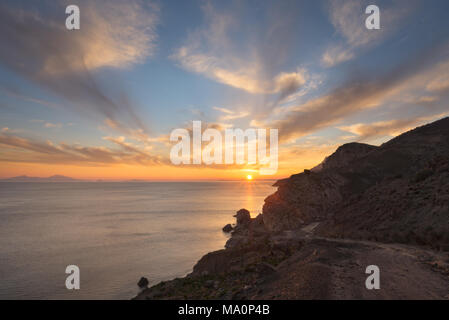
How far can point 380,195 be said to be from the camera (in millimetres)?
33594

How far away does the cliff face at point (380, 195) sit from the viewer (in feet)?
73.5

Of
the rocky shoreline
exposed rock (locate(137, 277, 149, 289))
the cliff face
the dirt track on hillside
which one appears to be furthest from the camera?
exposed rock (locate(137, 277, 149, 289))

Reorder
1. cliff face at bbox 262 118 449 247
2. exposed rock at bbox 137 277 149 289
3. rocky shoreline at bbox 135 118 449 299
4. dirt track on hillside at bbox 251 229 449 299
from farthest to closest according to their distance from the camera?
exposed rock at bbox 137 277 149 289 < cliff face at bbox 262 118 449 247 < rocky shoreline at bbox 135 118 449 299 < dirt track on hillside at bbox 251 229 449 299

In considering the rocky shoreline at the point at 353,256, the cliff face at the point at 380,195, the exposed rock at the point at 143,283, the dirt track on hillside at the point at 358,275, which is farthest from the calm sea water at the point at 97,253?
the dirt track on hillside at the point at 358,275

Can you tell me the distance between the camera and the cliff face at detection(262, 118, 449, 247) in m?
22.4

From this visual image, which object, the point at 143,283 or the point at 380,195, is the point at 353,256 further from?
the point at 143,283

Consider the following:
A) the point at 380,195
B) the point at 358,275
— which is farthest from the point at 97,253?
the point at 380,195

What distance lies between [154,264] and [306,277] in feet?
133

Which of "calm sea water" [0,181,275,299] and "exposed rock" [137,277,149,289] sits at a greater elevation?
"exposed rock" [137,277,149,289]

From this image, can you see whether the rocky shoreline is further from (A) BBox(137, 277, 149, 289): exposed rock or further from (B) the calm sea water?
(B) the calm sea water

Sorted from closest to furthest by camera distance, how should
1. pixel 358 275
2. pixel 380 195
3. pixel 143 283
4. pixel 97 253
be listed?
pixel 358 275, pixel 380 195, pixel 143 283, pixel 97 253

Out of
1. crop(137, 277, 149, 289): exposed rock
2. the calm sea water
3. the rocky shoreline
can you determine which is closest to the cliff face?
the rocky shoreline

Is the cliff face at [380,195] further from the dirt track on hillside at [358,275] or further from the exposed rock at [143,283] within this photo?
the exposed rock at [143,283]
